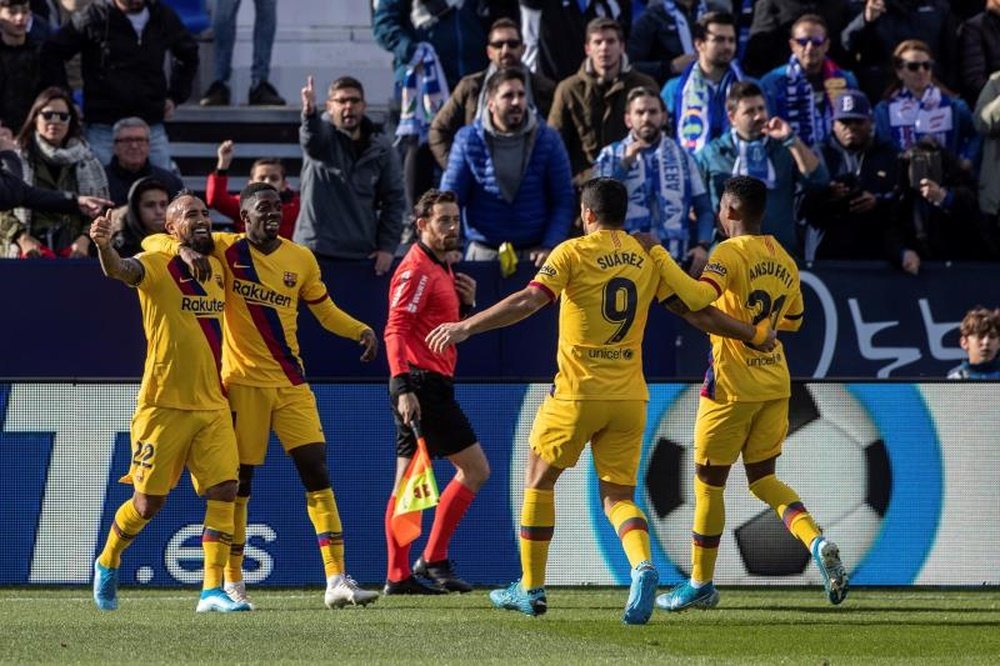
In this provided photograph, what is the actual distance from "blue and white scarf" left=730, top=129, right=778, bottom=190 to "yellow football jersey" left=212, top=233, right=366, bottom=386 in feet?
12.7

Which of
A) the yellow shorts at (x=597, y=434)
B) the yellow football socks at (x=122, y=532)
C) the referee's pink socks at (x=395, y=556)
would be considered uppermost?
the yellow shorts at (x=597, y=434)

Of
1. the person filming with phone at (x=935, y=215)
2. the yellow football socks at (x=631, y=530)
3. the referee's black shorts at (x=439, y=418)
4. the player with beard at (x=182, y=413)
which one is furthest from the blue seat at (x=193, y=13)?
the yellow football socks at (x=631, y=530)

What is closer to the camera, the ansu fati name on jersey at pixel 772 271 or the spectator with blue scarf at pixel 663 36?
the ansu fati name on jersey at pixel 772 271

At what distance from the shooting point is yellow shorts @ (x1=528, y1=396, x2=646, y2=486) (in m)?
9.34

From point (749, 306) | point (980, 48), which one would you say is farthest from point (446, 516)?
point (980, 48)

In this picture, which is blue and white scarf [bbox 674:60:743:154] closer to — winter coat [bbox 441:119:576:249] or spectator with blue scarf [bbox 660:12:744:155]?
spectator with blue scarf [bbox 660:12:744:155]

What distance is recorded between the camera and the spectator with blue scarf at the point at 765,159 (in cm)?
1274

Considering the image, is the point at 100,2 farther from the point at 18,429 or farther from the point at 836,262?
the point at 836,262

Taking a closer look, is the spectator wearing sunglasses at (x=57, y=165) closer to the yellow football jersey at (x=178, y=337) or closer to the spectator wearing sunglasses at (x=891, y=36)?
the yellow football jersey at (x=178, y=337)

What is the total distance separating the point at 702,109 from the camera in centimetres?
1368

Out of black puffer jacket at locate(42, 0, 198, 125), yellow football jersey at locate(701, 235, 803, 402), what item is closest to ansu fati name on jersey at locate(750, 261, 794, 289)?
yellow football jersey at locate(701, 235, 803, 402)

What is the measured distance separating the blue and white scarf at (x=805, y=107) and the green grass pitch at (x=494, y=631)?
4140 mm

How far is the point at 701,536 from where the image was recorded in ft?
32.9

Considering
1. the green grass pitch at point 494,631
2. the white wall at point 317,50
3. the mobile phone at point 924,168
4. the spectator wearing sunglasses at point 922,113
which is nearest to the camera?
the green grass pitch at point 494,631
